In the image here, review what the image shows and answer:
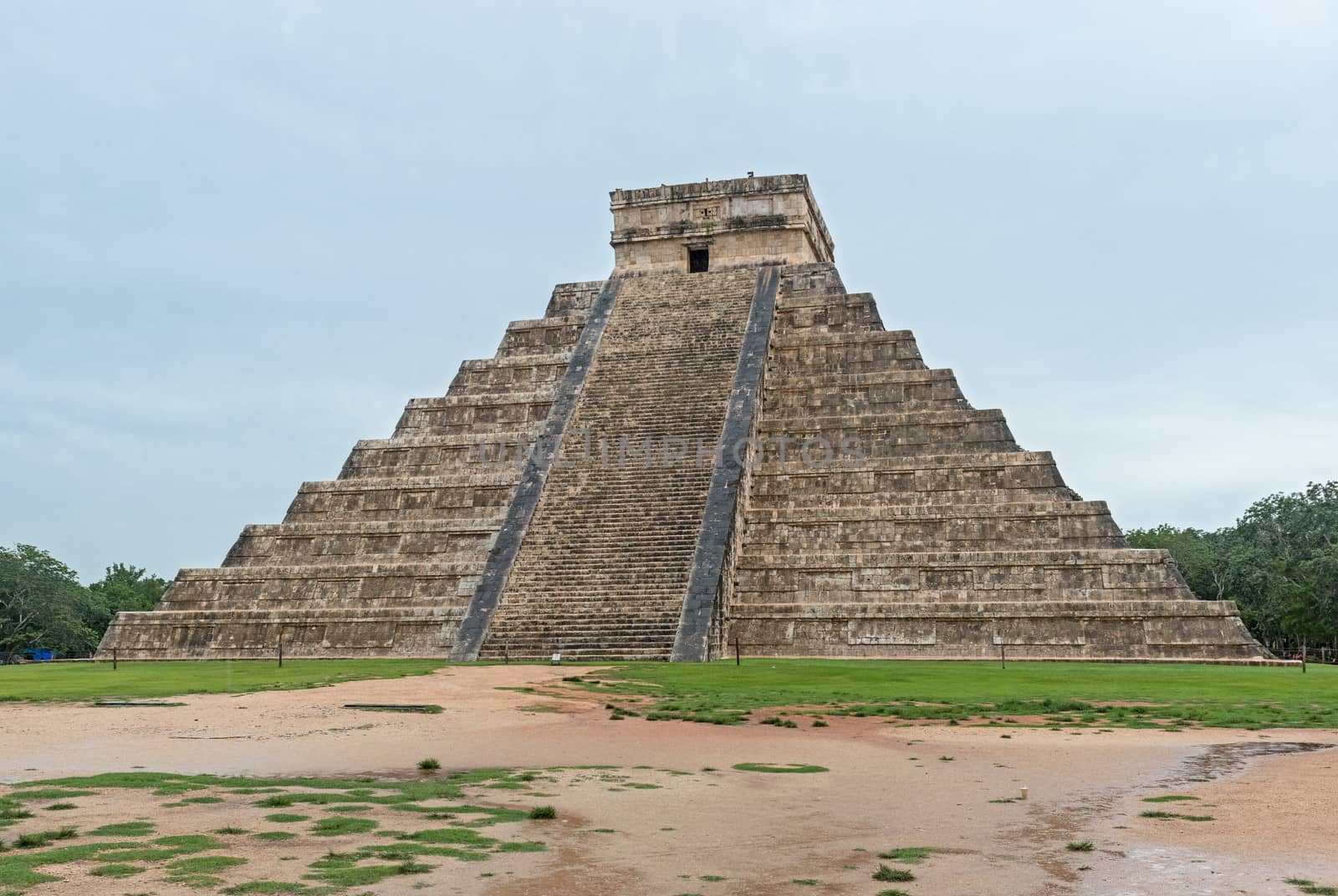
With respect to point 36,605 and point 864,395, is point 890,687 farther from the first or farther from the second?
point 36,605

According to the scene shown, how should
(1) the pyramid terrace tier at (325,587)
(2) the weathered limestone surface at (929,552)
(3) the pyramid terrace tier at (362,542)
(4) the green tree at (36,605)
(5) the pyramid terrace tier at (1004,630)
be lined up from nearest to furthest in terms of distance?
1. (5) the pyramid terrace tier at (1004,630)
2. (2) the weathered limestone surface at (929,552)
3. (1) the pyramid terrace tier at (325,587)
4. (3) the pyramid terrace tier at (362,542)
5. (4) the green tree at (36,605)

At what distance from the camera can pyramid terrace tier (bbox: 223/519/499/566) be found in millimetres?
25469

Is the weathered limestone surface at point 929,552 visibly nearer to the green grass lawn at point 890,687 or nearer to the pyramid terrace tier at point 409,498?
the green grass lawn at point 890,687

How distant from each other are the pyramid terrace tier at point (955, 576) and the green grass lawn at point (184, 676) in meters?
6.53

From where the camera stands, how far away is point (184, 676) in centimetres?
1825

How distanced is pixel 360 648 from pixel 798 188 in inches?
667

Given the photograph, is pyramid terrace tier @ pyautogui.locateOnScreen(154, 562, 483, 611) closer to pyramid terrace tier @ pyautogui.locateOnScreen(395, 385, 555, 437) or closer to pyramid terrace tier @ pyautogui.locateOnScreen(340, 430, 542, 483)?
pyramid terrace tier @ pyautogui.locateOnScreen(340, 430, 542, 483)

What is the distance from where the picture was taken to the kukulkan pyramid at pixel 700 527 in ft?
72.6

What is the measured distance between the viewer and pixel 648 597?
73.4 feet

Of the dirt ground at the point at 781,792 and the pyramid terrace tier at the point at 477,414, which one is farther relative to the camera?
the pyramid terrace tier at the point at 477,414

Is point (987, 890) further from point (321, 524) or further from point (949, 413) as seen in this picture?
point (321, 524)

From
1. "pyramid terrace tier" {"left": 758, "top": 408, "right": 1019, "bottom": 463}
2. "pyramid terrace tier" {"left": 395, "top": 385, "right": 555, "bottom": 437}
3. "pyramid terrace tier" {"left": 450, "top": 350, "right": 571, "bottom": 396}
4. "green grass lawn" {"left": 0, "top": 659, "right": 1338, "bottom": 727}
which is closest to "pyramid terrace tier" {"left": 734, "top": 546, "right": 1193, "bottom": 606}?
"green grass lawn" {"left": 0, "top": 659, "right": 1338, "bottom": 727}

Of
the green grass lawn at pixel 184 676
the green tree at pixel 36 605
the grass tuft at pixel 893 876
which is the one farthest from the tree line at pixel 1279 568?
the green tree at pixel 36 605

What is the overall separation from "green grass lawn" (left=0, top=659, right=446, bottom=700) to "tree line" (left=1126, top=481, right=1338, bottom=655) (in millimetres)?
23673
